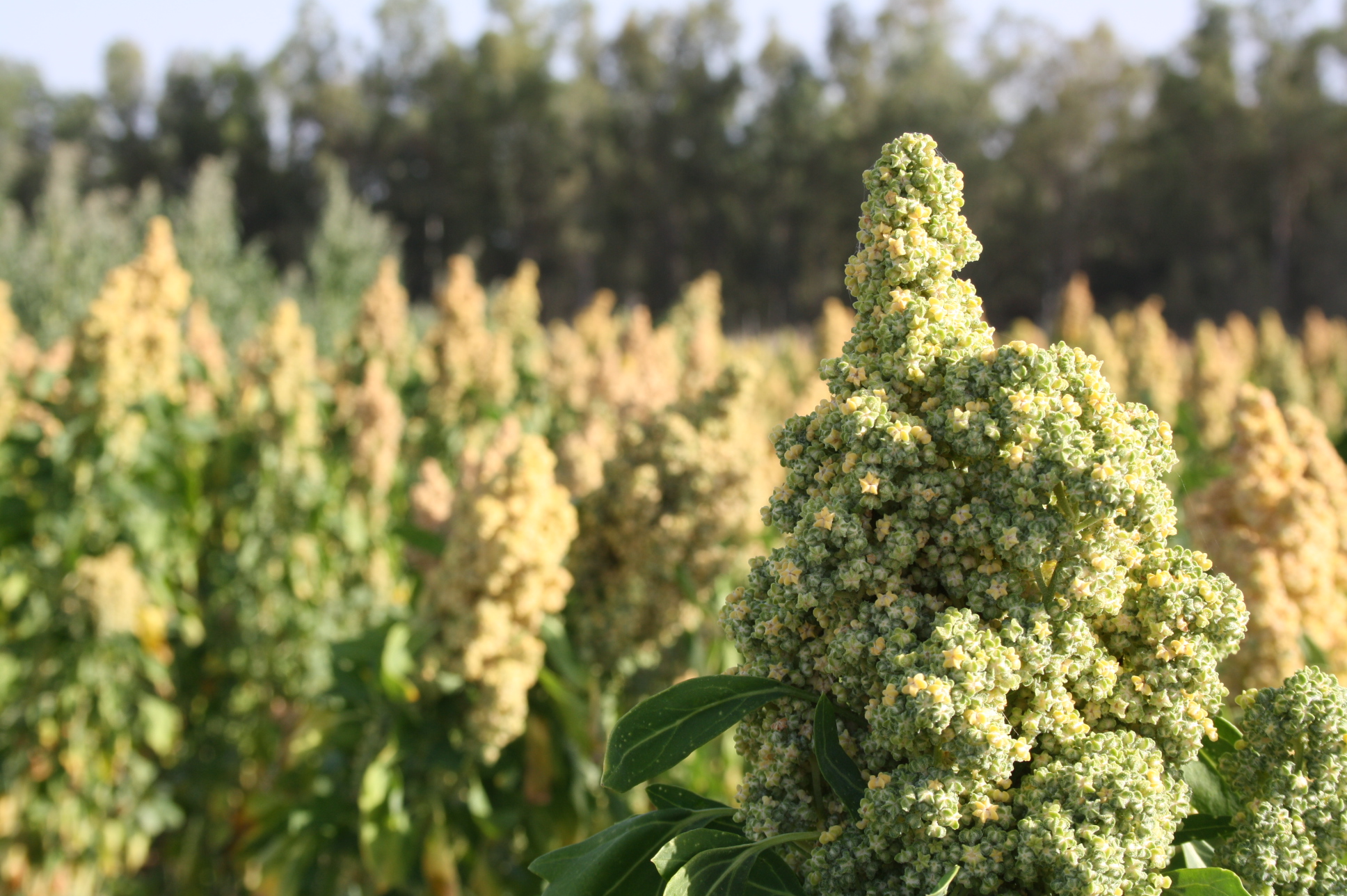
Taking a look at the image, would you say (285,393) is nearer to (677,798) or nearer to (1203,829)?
(677,798)

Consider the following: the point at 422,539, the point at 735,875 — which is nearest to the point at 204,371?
the point at 422,539

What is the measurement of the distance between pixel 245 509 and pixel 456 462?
4.21 ft

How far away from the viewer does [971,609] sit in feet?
3.76

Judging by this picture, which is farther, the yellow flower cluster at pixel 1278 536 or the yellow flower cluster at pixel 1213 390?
the yellow flower cluster at pixel 1213 390

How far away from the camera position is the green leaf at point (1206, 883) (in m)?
1.03

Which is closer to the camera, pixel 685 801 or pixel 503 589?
pixel 685 801

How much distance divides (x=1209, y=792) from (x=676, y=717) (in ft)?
2.25

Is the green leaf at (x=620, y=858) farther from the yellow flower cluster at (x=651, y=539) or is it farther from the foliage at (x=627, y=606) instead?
the yellow flower cluster at (x=651, y=539)

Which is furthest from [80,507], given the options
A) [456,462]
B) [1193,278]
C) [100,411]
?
[1193,278]

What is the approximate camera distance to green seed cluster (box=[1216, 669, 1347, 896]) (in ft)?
3.64

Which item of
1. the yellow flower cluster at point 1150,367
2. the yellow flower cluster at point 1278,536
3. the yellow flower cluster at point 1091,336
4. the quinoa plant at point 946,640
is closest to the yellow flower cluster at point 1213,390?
the yellow flower cluster at point 1150,367

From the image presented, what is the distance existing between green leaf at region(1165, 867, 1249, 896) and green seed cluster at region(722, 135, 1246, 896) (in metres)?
0.05

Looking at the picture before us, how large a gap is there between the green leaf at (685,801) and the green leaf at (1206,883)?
51cm

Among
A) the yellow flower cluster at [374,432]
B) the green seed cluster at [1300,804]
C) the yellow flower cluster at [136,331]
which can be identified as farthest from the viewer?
the yellow flower cluster at [374,432]
